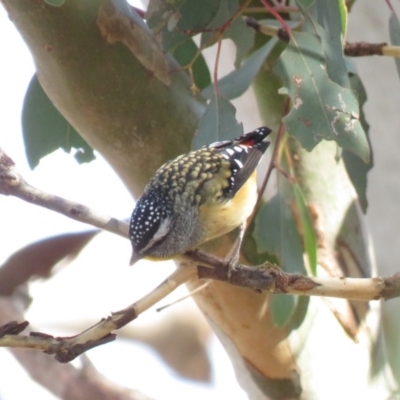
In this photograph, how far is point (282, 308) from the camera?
5.22ft

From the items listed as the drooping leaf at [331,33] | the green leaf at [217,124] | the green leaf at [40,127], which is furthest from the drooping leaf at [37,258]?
the drooping leaf at [331,33]

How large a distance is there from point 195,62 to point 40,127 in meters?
0.45

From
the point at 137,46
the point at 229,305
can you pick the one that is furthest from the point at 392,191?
the point at 137,46

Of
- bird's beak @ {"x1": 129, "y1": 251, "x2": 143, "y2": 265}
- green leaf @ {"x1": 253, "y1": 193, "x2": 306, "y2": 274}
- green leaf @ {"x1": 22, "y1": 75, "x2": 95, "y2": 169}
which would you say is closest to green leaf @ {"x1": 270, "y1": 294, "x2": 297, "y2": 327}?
green leaf @ {"x1": 253, "y1": 193, "x2": 306, "y2": 274}

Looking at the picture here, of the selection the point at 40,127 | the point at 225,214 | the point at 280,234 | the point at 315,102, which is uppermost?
the point at 40,127

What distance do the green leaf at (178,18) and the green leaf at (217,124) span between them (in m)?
0.16

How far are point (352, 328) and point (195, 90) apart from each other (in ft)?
2.35

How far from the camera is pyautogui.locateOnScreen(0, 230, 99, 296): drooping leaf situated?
7.98 feet

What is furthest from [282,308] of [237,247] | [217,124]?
[217,124]

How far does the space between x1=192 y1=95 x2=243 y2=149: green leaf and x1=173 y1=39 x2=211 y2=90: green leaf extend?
1.04 ft

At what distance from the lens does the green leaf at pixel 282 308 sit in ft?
5.21

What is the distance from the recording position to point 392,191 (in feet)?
8.15

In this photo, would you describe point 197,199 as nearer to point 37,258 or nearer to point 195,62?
point 195,62

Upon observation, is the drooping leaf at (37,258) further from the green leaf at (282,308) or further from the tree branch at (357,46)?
the tree branch at (357,46)
